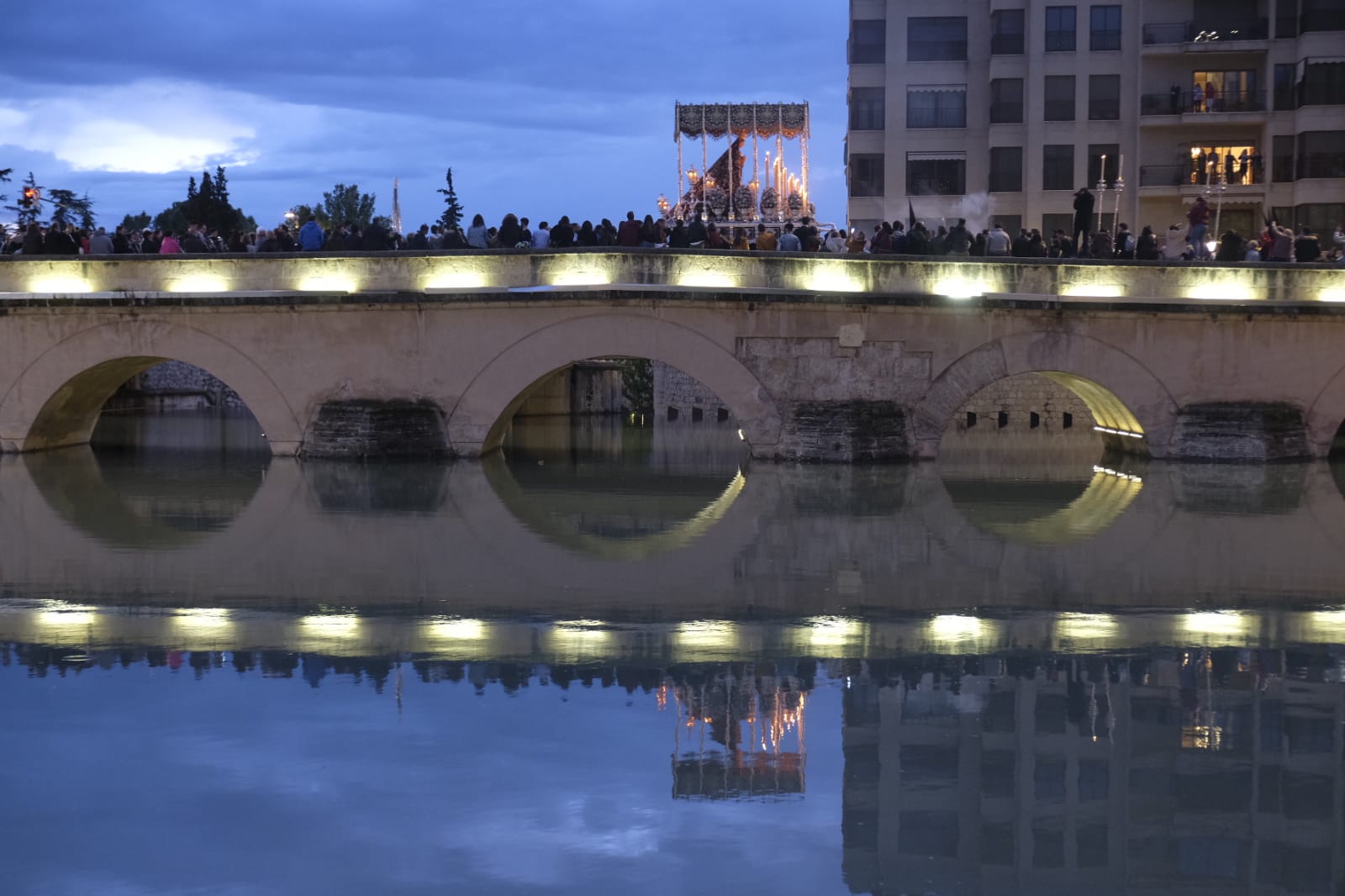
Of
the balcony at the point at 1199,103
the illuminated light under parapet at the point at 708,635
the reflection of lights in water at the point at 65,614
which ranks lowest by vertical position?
the illuminated light under parapet at the point at 708,635

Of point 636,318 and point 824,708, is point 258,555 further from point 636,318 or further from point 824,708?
point 636,318

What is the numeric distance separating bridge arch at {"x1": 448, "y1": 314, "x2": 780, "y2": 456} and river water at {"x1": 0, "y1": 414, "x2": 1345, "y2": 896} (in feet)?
27.6

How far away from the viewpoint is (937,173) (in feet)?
138

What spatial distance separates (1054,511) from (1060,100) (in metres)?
25.2

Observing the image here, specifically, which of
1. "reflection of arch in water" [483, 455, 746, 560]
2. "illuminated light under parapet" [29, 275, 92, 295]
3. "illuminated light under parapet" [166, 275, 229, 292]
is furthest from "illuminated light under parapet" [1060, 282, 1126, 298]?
"illuminated light under parapet" [29, 275, 92, 295]

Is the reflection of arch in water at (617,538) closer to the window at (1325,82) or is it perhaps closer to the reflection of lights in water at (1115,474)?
the reflection of lights in water at (1115,474)

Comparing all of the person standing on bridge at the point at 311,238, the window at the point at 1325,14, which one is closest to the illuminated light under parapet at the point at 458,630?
the person standing on bridge at the point at 311,238

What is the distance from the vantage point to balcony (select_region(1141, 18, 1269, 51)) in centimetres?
3978

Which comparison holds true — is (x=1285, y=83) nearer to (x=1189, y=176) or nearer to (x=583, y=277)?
(x=1189, y=176)

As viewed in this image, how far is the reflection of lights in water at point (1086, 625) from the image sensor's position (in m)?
10.0

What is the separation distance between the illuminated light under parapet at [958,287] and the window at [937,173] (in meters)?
18.1

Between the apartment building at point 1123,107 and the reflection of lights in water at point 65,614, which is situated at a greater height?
the apartment building at point 1123,107

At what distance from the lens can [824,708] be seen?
8164 mm

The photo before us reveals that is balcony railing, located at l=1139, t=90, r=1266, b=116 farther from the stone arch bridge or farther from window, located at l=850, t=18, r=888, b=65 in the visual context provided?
the stone arch bridge
